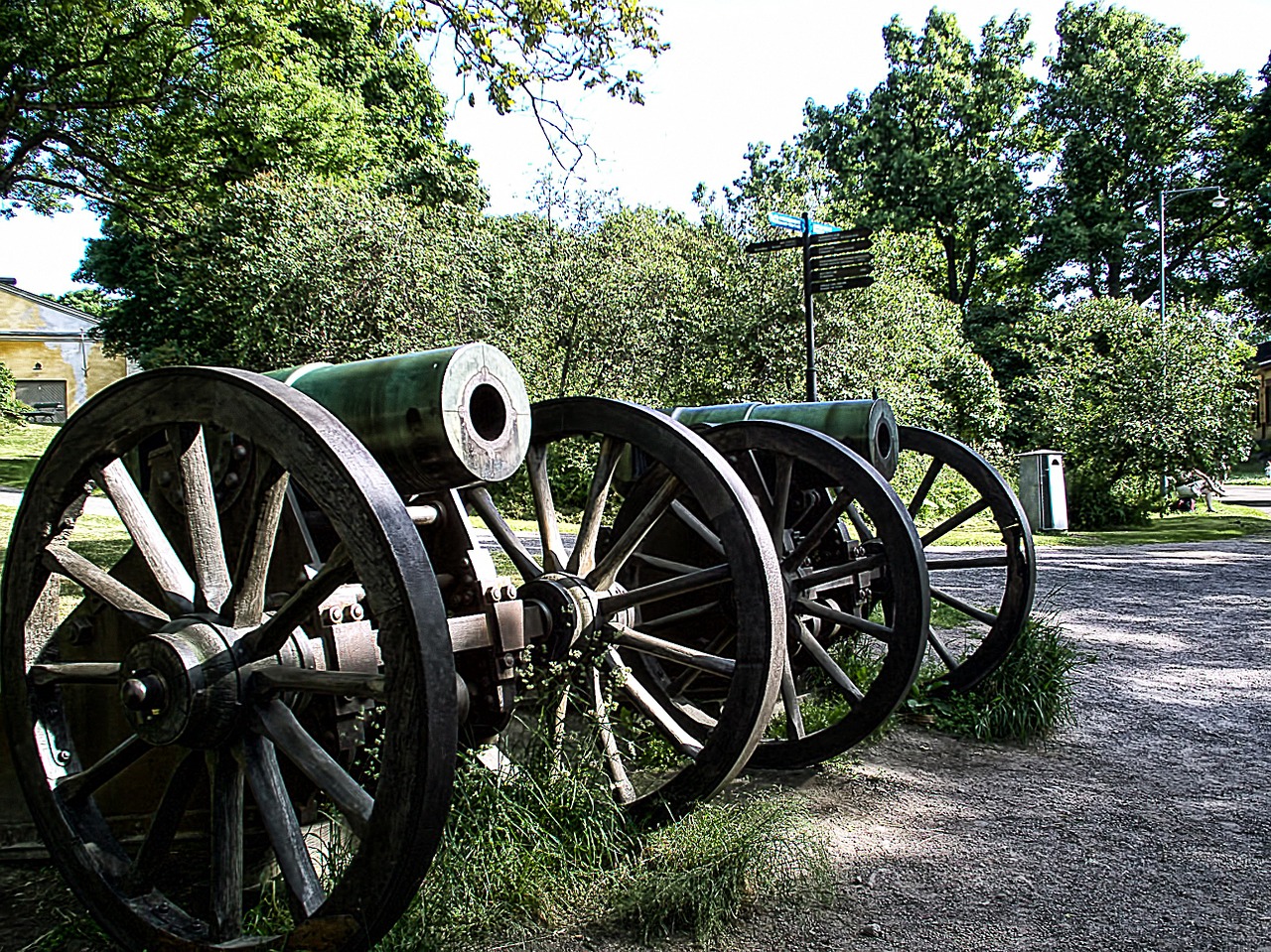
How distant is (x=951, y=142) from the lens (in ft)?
116

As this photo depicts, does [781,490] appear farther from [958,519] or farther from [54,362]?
[54,362]

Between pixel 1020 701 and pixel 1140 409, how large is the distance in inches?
673

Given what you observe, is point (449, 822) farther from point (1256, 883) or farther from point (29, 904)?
point (1256, 883)

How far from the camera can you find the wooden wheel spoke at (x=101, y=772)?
264cm

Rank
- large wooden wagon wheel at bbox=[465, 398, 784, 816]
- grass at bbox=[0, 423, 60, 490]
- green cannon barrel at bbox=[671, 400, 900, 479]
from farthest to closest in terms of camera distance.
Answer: grass at bbox=[0, 423, 60, 490]
green cannon barrel at bbox=[671, 400, 900, 479]
large wooden wagon wheel at bbox=[465, 398, 784, 816]

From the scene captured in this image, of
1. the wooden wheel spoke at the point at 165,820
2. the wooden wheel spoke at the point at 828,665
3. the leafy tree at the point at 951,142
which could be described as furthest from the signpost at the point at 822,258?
the leafy tree at the point at 951,142

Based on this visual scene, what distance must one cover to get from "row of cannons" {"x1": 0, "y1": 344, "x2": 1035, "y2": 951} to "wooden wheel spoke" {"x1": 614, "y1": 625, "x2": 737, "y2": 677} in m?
0.01

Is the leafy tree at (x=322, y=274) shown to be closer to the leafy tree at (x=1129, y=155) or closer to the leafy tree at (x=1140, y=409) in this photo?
the leafy tree at (x=1140, y=409)

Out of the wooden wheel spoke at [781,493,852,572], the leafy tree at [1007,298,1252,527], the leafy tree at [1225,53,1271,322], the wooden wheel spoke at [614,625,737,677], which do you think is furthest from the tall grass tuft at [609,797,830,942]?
the leafy tree at [1225,53,1271,322]

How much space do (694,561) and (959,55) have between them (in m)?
35.0

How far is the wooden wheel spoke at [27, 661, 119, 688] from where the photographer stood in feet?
8.73

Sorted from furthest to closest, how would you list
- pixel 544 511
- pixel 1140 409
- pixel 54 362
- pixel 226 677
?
pixel 54 362 < pixel 1140 409 < pixel 544 511 < pixel 226 677

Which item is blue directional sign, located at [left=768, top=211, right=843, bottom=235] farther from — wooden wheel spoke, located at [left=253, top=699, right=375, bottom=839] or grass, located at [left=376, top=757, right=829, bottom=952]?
wooden wheel spoke, located at [left=253, top=699, right=375, bottom=839]

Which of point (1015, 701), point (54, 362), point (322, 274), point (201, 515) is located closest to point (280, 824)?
point (201, 515)
